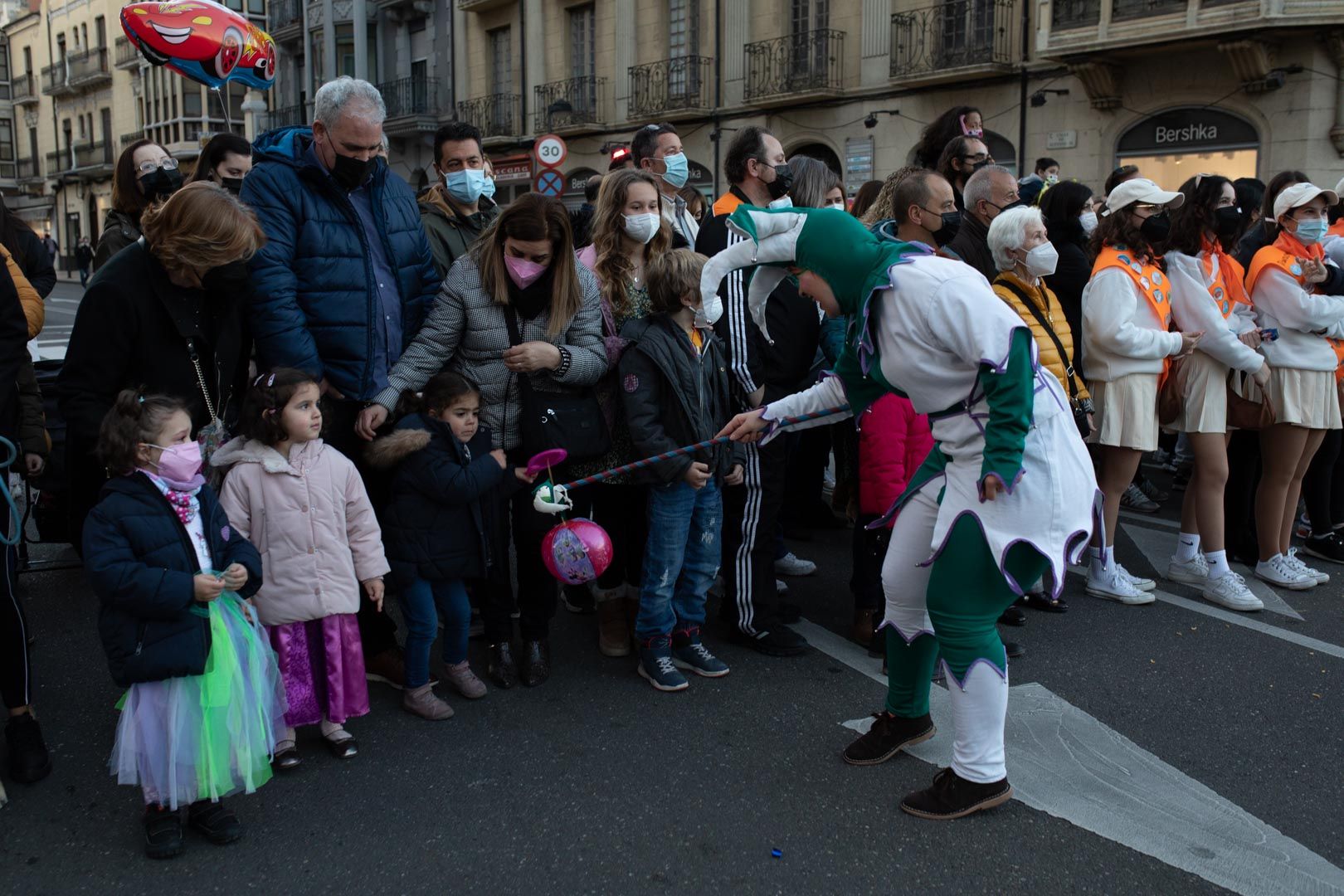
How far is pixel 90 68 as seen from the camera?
185ft

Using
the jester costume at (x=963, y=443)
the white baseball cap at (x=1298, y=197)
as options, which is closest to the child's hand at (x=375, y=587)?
the jester costume at (x=963, y=443)

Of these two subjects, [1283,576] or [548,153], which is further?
[548,153]

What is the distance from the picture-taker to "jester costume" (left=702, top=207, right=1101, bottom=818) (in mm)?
3182

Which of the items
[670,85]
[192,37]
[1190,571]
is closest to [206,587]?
[1190,571]

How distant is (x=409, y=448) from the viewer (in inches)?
160

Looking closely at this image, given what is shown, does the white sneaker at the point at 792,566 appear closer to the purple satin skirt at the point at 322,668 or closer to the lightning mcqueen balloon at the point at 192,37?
the purple satin skirt at the point at 322,668

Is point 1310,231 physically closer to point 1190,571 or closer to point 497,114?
point 1190,571

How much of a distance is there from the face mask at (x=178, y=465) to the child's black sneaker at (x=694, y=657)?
2.11 m

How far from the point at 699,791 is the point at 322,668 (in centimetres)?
137

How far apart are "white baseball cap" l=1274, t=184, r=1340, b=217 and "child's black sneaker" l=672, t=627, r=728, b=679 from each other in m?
3.87

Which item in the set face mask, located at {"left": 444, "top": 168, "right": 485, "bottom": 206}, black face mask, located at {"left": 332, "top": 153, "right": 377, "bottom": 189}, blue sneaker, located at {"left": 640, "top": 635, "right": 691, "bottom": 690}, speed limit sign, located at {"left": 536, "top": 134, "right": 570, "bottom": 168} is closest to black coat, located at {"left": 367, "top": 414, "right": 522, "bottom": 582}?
blue sneaker, located at {"left": 640, "top": 635, "right": 691, "bottom": 690}

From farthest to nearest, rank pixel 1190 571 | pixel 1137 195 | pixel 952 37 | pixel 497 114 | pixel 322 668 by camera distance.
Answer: pixel 497 114
pixel 952 37
pixel 1190 571
pixel 1137 195
pixel 322 668

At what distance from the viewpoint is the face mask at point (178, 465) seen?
3230mm

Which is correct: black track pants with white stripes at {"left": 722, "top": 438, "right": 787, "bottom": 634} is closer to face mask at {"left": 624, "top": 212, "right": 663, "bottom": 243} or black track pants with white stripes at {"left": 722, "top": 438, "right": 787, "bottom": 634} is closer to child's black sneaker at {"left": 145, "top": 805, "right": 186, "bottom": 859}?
face mask at {"left": 624, "top": 212, "right": 663, "bottom": 243}
